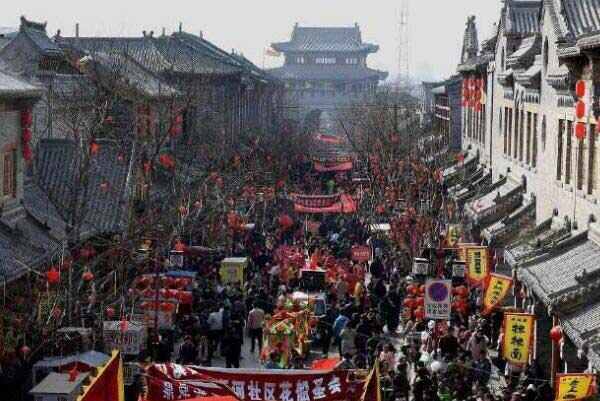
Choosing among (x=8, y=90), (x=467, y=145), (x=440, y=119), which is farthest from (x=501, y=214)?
(x=440, y=119)

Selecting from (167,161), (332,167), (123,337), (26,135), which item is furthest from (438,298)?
(332,167)

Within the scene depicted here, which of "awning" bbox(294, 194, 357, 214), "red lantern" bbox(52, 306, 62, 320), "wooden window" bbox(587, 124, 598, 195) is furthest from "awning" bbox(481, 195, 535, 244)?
"red lantern" bbox(52, 306, 62, 320)

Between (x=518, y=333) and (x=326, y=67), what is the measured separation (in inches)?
4074

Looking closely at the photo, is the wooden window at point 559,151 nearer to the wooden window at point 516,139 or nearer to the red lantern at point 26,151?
the wooden window at point 516,139

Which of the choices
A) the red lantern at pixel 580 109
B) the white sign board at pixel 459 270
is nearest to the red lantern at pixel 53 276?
the red lantern at pixel 580 109

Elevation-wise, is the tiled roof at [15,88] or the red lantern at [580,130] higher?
the tiled roof at [15,88]

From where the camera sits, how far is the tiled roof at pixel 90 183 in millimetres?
31766

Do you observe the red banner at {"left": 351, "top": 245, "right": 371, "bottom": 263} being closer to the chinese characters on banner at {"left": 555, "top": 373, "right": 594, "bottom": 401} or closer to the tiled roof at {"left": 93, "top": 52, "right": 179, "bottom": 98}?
the tiled roof at {"left": 93, "top": 52, "right": 179, "bottom": 98}

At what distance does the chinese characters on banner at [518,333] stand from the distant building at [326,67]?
93520mm

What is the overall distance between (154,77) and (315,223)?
8.50 meters

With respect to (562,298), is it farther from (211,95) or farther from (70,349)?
(211,95)

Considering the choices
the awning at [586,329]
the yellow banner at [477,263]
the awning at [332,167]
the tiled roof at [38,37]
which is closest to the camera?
the awning at [586,329]

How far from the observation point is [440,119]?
6900cm

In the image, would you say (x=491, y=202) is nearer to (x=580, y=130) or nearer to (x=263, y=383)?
(x=580, y=130)
